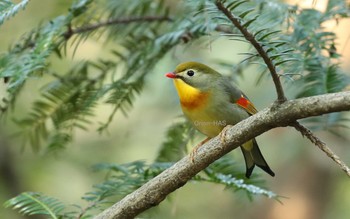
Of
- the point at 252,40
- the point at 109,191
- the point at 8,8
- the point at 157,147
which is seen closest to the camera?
the point at 252,40

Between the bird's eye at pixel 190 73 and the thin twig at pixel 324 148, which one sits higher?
the thin twig at pixel 324 148

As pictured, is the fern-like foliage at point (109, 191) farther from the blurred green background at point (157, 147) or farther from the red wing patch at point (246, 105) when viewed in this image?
the blurred green background at point (157, 147)

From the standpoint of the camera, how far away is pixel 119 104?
8.10ft

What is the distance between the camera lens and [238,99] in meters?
2.51

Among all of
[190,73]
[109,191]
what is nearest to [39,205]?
[109,191]

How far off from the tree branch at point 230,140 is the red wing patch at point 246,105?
2.53ft

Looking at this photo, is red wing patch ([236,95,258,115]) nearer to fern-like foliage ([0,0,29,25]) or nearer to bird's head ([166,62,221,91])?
bird's head ([166,62,221,91])

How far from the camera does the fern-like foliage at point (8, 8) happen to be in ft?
5.87

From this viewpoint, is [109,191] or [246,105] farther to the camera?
[246,105]

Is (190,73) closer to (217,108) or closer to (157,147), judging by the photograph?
(217,108)

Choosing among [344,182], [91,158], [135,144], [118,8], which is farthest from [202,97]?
[344,182]

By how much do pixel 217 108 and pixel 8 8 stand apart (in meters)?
0.99

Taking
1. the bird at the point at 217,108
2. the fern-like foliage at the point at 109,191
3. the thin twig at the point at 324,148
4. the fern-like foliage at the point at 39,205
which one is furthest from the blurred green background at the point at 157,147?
the thin twig at the point at 324,148

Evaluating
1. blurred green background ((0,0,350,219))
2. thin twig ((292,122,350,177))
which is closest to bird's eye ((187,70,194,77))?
thin twig ((292,122,350,177))
